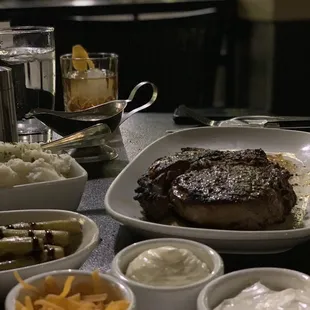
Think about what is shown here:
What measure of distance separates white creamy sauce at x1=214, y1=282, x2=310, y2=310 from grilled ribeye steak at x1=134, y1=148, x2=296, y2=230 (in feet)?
0.80

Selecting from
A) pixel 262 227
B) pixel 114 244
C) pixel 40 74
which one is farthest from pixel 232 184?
pixel 40 74

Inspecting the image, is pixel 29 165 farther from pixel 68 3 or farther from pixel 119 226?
pixel 68 3

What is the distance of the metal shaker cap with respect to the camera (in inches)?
65.8

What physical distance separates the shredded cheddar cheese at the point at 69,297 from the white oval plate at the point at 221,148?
0.80 ft

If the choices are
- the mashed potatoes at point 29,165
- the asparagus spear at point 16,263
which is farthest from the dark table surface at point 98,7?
the asparagus spear at point 16,263

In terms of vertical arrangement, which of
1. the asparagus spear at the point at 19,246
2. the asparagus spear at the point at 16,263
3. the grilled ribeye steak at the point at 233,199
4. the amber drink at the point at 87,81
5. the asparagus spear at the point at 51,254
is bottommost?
the asparagus spear at the point at 16,263

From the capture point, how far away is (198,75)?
379cm

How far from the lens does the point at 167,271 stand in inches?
39.1

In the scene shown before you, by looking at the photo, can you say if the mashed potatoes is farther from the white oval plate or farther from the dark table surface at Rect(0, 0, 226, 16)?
the dark table surface at Rect(0, 0, 226, 16)

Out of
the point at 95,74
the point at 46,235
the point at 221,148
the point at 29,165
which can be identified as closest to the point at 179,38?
the point at 95,74

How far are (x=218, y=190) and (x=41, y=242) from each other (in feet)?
1.11

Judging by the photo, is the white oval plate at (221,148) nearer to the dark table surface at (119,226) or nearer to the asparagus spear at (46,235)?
the dark table surface at (119,226)

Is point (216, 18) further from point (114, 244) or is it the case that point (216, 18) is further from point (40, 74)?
point (114, 244)

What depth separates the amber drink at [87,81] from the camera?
2.11m
